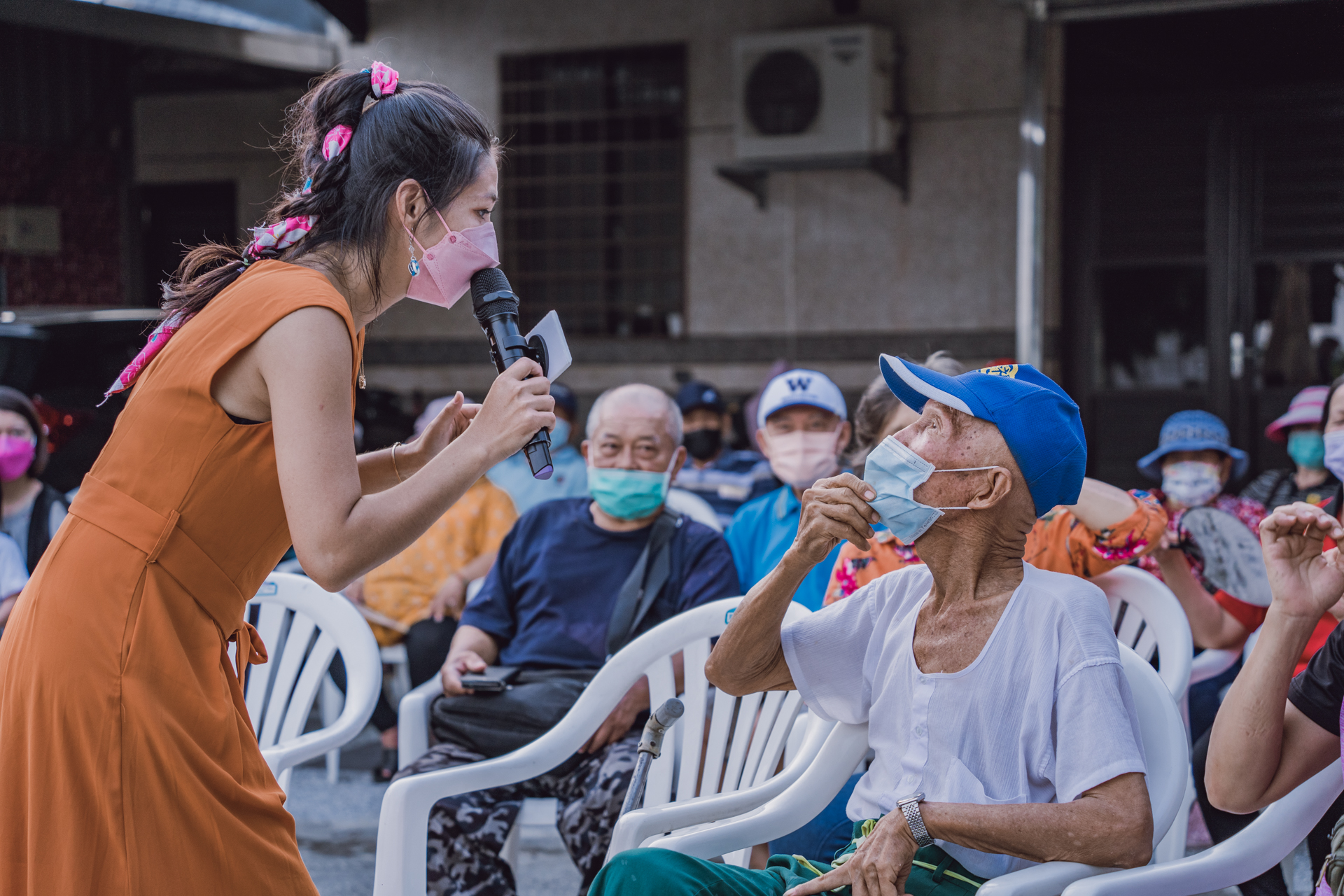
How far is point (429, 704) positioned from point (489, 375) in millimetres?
5544

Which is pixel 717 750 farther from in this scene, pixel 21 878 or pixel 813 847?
pixel 21 878

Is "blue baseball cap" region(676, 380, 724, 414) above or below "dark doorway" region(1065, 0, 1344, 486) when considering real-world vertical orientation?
below

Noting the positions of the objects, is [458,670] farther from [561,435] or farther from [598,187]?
[598,187]

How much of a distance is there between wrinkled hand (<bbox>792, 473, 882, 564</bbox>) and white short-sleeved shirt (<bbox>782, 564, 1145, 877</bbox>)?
10.5 inches

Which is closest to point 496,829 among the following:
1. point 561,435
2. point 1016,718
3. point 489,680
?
point 489,680

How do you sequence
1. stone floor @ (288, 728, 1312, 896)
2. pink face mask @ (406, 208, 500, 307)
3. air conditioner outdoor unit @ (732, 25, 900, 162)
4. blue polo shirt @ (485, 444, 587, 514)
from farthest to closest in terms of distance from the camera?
air conditioner outdoor unit @ (732, 25, 900, 162) < blue polo shirt @ (485, 444, 587, 514) < stone floor @ (288, 728, 1312, 896) < pink face mask @ (406, 208, 500, 307)

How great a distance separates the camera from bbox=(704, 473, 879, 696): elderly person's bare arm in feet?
6.46

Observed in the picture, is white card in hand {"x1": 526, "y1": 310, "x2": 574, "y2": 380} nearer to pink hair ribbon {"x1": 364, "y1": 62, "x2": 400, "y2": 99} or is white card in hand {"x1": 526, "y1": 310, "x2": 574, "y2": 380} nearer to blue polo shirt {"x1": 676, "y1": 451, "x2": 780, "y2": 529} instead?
pink hair ribbon {"x1": 364, "y1": 62, "x2": 400, "y2": 99}

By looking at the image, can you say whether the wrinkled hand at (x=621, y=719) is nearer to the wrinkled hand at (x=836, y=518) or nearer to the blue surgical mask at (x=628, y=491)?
the blue surgical mask at (x=628, y=491)

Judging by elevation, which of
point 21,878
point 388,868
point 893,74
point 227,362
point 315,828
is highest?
point 893,74

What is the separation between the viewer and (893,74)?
794 centimetres

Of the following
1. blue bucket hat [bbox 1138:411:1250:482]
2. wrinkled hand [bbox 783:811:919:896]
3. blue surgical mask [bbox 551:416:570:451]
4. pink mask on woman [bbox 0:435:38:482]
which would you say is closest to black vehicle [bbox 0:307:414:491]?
blue surgical mask [bbox 551:416:570:451]

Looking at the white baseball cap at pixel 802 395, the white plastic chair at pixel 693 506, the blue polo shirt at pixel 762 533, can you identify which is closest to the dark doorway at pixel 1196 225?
the white plastic chair at pixel 693 506

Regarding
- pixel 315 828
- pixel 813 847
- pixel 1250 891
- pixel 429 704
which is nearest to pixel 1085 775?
pixel 813 847
